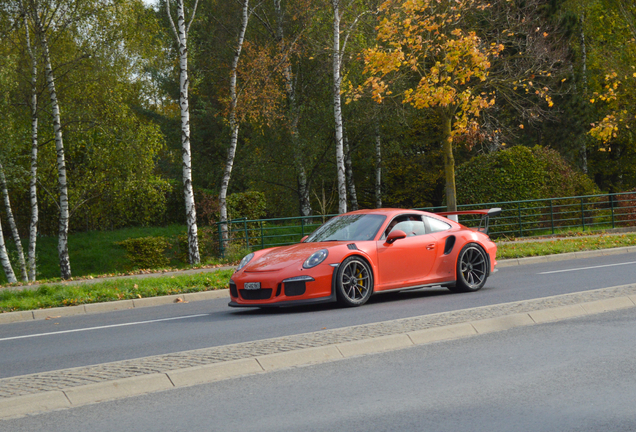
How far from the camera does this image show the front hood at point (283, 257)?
9742 mm

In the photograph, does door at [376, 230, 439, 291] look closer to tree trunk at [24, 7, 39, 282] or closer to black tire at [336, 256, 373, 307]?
black tire at [336, 256, 373, 307]

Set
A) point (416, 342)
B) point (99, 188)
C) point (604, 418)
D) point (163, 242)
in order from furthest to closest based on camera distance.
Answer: point (99, 188) → point (163, 242) → point (416, 342) → point (604, 418)

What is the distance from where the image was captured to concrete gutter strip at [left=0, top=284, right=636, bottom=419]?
17.9 feet

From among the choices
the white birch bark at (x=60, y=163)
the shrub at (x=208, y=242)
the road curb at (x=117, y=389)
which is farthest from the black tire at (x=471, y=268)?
the white birch bark at (x=60, y=163)

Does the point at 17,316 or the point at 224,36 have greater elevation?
the point at 224,36

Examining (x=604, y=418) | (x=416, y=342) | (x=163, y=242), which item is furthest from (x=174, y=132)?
(x=604, y=418)

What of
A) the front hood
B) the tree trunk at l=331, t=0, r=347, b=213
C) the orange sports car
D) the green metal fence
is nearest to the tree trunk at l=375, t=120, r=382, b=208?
the green metal fence

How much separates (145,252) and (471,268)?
54.4 feet

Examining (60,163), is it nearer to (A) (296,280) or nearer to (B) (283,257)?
(B) (283,257)

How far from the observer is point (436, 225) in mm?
11219

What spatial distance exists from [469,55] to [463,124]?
6.17ft

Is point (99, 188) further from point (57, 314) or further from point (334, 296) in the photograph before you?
point (334, 296)

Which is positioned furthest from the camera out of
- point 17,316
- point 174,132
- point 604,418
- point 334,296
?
point 174,132

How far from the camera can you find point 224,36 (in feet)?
112
